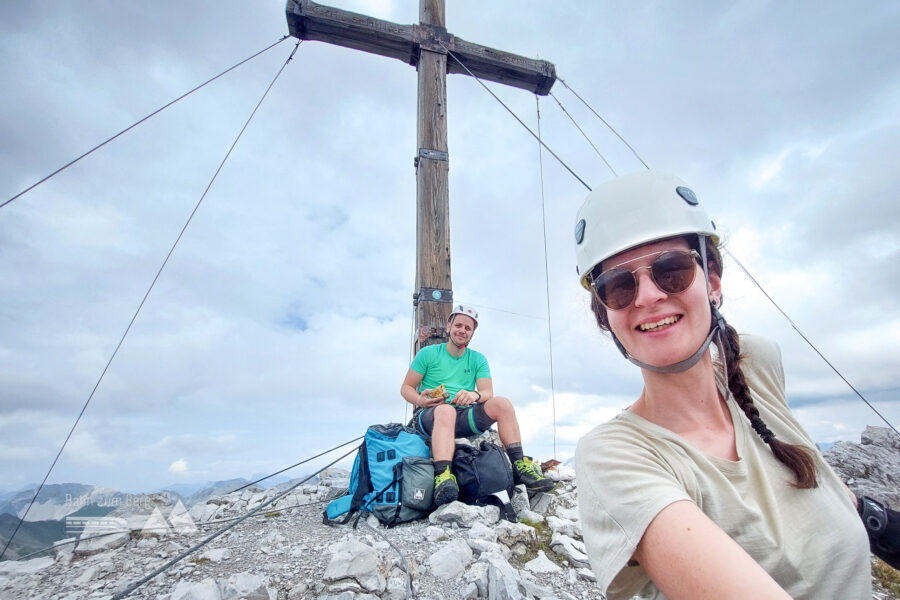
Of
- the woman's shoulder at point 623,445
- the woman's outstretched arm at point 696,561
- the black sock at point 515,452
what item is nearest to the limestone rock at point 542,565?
the black sock at point 515,452

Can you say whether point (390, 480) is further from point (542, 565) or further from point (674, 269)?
point (674, 269)

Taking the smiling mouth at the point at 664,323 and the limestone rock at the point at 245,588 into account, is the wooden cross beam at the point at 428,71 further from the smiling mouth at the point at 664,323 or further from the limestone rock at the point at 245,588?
the smiling mouth at the point at 664,323

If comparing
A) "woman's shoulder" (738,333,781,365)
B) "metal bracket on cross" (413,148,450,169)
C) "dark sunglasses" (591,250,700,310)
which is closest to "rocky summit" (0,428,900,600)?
"woman's shoulder" (738,333,781,365)

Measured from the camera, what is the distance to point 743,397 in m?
1.48

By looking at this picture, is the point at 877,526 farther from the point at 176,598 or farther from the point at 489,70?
the point at 489,70

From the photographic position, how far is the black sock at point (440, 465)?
11.8 feet

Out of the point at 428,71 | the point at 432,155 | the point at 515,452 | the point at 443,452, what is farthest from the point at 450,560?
the point at 428,71

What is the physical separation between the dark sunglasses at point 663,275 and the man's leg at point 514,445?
9.47ft

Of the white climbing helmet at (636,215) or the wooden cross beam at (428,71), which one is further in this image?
the wooden cross beam at (428,71)

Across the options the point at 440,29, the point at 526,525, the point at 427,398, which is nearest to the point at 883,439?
the point at 526,525

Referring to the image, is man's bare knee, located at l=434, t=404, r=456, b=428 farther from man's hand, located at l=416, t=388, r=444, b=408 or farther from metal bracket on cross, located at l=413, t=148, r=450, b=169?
metal bracket on cross, located at l=413, t=148, r=450, b=169

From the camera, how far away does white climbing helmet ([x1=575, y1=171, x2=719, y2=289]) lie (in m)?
1.46

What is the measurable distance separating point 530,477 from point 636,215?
10.0ft

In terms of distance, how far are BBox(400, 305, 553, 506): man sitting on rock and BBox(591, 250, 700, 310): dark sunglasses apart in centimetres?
262
